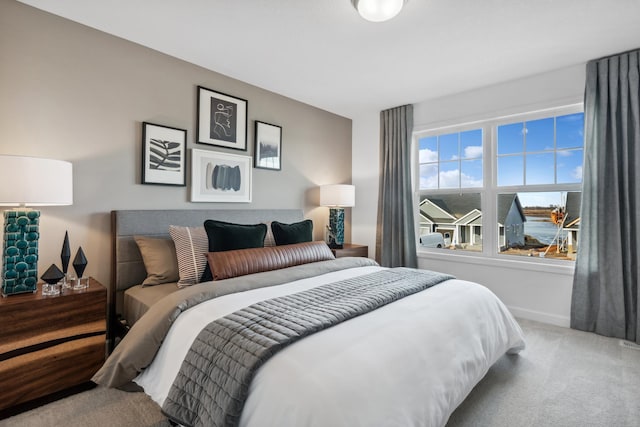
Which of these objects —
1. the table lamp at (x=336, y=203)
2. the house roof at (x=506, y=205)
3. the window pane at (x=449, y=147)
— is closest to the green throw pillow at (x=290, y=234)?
the table lamp at (x=336, y=203)

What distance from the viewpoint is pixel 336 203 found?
12.9ft

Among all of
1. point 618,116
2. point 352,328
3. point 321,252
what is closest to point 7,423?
point 352,328

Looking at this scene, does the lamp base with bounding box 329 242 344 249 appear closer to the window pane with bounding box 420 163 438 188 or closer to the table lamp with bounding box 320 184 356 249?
the table lamp with bounding box 320 184 356 249

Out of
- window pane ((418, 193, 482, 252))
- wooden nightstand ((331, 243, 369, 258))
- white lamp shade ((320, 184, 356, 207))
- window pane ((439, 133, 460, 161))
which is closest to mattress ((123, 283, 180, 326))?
wooden nightstand ((331, 243, 369, 258))

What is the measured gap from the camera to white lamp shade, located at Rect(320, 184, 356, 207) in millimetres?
3928

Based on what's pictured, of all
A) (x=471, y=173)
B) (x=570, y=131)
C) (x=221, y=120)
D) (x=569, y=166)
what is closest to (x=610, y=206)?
(x=569, y=166)

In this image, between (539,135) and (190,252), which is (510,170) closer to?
(539,135)

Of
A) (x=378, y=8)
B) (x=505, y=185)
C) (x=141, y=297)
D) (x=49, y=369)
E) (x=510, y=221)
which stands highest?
(x=378, y=8)

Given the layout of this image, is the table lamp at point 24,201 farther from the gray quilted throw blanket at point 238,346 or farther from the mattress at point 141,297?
the gray quilted throw blanket at point 238,346

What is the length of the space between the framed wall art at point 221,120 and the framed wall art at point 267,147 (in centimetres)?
15

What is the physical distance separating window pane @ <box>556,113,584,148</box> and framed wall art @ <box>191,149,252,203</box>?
122 inches

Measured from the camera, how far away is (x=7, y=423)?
164 centimetres

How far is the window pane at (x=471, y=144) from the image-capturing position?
368cm

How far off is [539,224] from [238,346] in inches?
132
